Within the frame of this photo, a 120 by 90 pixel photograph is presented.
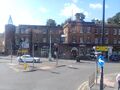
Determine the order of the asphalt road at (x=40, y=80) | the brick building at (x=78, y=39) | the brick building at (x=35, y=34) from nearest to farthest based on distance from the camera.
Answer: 1. the asphalt road at (x=40, y=80)
2. the brick building at (x=78, y=39)
3. the brick building at (x=35, y=34)

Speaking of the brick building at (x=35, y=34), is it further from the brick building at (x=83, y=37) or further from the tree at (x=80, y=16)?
the tree at (x=80, y=16)

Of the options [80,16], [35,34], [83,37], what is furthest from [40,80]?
[35,34]

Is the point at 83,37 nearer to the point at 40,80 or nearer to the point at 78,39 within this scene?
the point at 78,39

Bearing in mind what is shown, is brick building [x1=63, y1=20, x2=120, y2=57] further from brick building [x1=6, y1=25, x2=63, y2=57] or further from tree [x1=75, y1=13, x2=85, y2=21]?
brick building [x1=6, y1=25, x2=63, y2=57]

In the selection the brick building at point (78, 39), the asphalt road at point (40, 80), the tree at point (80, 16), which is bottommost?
the asphalt road at point (40, 80)

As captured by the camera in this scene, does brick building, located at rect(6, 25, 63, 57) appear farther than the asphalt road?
Yes

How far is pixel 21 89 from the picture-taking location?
94.2 feet

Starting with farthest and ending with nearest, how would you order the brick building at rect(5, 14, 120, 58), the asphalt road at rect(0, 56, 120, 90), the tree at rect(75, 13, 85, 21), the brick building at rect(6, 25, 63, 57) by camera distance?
1. the brick building at rect(6, 25, 63, 57)
2. the tree at rect(75, 13, 85, 21)
3. the brick building at rect(5, 14, 120, 58)
4. the asphalt road at rect(0, 56, 120, 90)

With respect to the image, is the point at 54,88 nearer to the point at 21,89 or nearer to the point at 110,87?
the point at 21,89

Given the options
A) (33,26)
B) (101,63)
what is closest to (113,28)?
(33,26)

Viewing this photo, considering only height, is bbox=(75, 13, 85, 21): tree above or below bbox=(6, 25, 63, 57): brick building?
above

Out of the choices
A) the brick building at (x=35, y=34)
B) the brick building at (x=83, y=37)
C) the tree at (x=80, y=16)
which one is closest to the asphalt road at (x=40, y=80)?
the brick building at (x=83, y=37)

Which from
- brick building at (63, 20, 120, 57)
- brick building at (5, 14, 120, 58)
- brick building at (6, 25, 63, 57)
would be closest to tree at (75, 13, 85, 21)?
brick building at (5, 14, 120, 58)

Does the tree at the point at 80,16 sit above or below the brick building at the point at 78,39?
above
